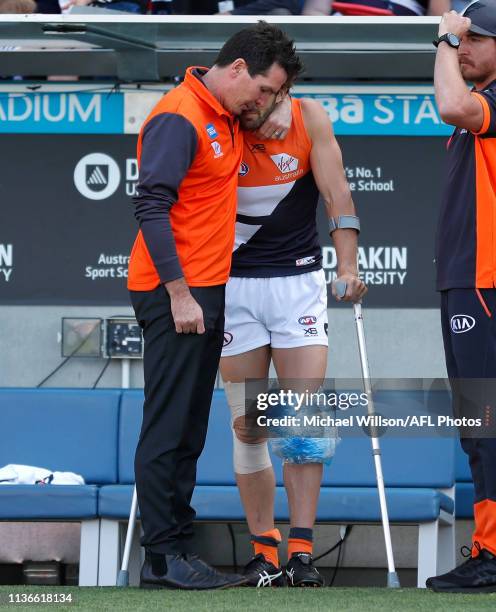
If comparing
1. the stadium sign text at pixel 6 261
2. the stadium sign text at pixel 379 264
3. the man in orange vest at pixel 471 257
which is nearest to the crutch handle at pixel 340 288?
the man in orange vest at pixel 471 257

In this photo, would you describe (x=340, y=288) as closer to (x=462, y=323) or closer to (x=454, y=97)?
(x=462, y=323)

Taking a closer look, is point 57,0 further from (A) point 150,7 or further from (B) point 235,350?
(B) point 235,350

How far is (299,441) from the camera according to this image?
426cm

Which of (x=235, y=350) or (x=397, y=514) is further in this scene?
(x=397, y=514)

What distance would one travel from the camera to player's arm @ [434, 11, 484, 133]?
12.7 ft

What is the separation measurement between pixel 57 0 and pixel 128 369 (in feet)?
6.61

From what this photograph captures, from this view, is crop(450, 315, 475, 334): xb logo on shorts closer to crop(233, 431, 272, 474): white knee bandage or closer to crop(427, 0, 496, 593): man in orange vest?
crop(427, 0, 496, 593): man in orange vest

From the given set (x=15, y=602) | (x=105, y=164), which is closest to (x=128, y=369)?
(x=105, y=164)

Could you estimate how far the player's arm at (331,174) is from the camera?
4309mm

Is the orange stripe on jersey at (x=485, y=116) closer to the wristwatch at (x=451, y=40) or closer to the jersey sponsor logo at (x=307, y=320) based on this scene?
the wristwatch at (x=451, y=40)

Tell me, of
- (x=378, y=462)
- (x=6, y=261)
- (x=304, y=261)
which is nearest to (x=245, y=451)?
(x=378, y=462)

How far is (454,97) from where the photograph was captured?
12.7 ft

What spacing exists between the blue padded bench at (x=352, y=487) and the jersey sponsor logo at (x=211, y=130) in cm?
161

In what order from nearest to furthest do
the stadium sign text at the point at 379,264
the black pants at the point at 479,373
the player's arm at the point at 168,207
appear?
the player's arm at the point at 168,207 → the black pants at the point at 479,373 → the stadium sign text at the point at 379,264
